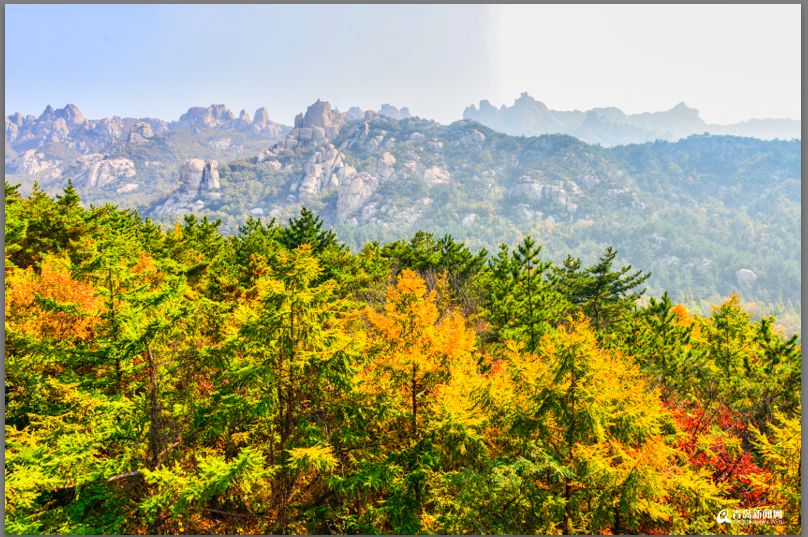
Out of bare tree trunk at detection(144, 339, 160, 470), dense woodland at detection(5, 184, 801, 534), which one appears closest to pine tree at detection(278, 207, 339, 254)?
dense woodland at detection(5, 184, 801, 534)

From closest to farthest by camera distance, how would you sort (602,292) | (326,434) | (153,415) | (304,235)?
(326,434) → (153,415) → (602,292) → (304,235)

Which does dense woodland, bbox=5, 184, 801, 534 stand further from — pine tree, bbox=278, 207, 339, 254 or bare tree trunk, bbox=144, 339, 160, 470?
pine tree, bbox=278, 207, 339, 254

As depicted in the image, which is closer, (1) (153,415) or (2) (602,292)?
(1) (153,415)

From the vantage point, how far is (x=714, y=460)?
12.0 meters

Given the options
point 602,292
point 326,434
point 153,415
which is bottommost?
point 326,434

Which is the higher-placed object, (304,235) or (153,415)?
(304,235)

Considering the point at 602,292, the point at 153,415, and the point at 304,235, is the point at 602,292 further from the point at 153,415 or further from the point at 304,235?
the point at 153,415

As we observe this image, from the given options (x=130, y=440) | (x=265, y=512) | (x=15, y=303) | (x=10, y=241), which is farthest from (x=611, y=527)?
(x=10, y=241)

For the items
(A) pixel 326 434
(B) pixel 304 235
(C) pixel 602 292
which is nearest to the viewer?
(A) pixel 326 434

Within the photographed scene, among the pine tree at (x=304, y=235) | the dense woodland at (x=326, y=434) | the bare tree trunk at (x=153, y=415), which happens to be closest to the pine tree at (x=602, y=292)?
the dense woodland at (x=326, y=434)

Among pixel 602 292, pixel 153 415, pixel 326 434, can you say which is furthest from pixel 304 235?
pixel 326 434

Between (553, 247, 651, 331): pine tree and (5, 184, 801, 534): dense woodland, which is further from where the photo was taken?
(553, 247, 651, 331): pine tree

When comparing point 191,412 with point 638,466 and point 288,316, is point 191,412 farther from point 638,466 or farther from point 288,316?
point 638,466

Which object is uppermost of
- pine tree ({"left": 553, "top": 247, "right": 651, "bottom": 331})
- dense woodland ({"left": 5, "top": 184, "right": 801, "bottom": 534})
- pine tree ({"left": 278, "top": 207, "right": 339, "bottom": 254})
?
pine tree ({"left": 278, "top": 207, "right": 339, "bottom": 254})
